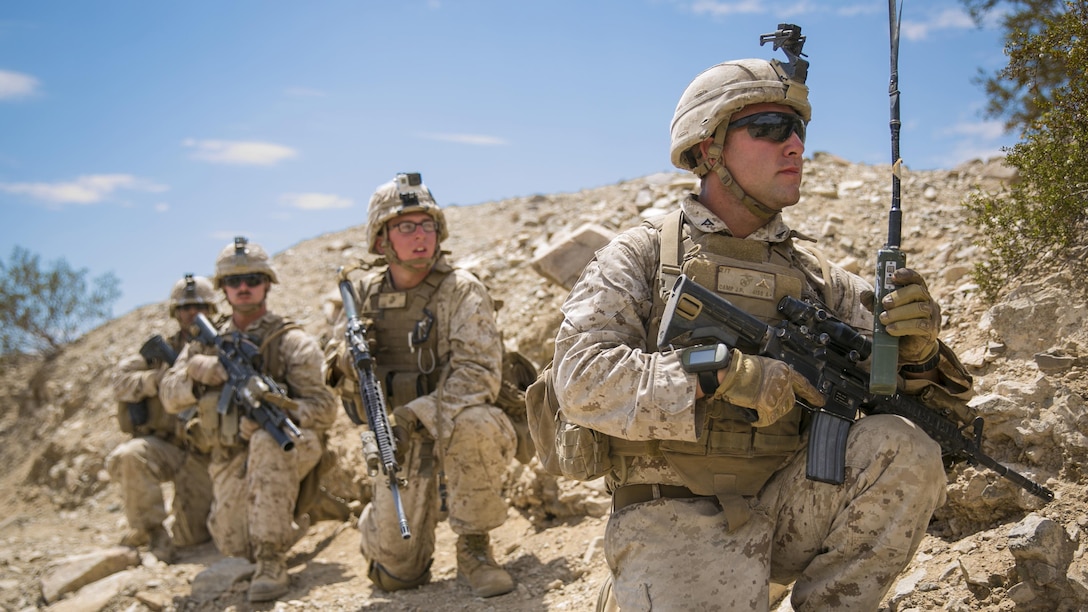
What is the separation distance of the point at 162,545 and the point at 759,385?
6573 mm

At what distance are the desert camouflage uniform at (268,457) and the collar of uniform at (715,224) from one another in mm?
4051

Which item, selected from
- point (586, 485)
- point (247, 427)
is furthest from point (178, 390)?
point (586, 485)

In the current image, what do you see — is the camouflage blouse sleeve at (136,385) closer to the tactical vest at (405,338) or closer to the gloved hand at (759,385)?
the tactical vest at (405,338)

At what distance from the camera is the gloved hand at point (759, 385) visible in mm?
2984

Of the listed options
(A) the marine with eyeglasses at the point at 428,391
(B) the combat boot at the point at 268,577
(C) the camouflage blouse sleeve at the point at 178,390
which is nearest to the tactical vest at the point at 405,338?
(A) the marine with eyeglasses at the point at 428,391

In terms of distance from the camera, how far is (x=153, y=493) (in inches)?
309

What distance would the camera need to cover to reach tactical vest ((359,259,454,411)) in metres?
5.76

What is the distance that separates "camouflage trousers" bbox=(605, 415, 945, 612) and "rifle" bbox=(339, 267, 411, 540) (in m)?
2.12

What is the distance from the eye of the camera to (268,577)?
595 cm

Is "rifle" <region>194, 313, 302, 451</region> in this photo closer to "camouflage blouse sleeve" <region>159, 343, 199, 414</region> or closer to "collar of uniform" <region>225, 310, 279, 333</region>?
"collar of uniform" <region>225, 310, 279, 333</region>

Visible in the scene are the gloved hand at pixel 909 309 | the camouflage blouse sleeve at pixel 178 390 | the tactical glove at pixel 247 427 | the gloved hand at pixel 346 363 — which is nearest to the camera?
the gloved hand at pixel 909 309

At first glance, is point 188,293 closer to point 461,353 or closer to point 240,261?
point 240,261

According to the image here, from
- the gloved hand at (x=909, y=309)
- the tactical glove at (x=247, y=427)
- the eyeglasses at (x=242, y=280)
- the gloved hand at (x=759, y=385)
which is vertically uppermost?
the eyeglasses at (x=242, y=280)

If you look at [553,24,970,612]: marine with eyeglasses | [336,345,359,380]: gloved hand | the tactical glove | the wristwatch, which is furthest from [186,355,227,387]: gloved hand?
the wristwatch
